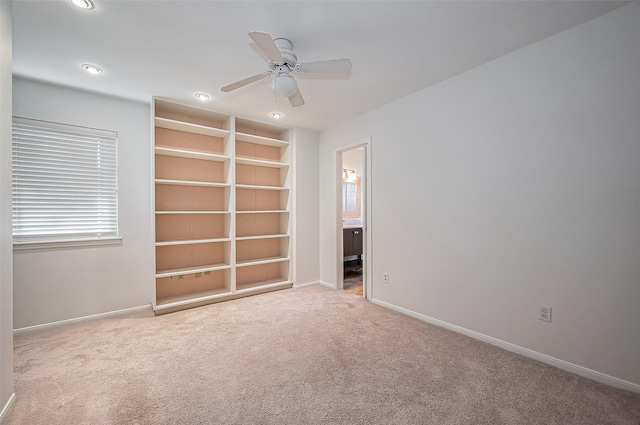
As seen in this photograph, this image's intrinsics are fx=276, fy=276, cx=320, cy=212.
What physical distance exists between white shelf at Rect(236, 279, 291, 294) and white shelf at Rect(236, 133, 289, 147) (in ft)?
7.10

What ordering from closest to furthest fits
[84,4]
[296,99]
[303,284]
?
[84,4], [296,99], [303,284]

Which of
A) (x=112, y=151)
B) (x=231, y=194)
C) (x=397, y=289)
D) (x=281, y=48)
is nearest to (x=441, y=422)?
(x=397, y=289)

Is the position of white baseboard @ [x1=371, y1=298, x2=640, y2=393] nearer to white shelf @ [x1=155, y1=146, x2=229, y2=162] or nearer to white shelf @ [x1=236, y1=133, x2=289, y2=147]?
white shelf @ [x1=236, y1=133, x2=289, y2=147]

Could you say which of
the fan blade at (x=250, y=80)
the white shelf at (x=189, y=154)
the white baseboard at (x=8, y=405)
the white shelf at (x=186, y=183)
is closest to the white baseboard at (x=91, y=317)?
the white baseboard at (x=8, y=405)

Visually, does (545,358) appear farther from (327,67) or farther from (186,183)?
(186,183)

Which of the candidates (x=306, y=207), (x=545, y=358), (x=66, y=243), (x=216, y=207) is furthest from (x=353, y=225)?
(x=66, y=243)

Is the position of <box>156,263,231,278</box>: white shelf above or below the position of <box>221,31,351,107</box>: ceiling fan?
below

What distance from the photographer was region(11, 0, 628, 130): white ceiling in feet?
5.96

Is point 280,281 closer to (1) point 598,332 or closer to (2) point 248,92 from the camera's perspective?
(2) point 248,92

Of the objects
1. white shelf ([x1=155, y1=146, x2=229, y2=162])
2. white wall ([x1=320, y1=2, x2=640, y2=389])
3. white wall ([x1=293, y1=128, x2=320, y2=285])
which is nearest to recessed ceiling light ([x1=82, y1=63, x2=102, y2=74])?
white shelf ([x1=155, y1=146, x2=229, y2=162])

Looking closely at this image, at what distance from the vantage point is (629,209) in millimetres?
1823

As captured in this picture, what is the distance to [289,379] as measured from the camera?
6.56 ft

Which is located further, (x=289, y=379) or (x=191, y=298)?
(x=191, y=298)

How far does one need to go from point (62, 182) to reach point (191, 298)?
1.91m
